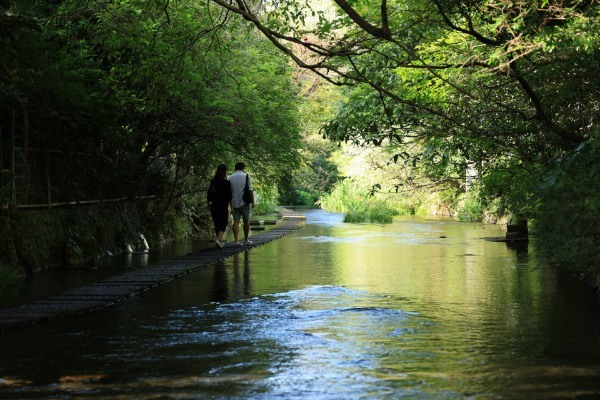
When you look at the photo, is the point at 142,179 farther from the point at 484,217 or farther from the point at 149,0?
the point at 484,217

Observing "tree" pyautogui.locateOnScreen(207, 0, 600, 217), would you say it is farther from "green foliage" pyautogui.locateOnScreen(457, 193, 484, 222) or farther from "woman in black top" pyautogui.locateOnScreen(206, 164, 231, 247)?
"green foliage" pyautogui.locateOnScreen(457, 193, 484, 222)

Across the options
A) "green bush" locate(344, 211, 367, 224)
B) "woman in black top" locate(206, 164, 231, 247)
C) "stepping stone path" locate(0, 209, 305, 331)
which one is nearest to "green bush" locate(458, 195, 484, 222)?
"green bush" locate(344, 211, 367, 224)

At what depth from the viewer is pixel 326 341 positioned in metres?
9.55

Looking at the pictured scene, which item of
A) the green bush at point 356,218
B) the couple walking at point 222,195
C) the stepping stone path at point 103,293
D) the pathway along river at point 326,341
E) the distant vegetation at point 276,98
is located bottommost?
the pathway along river at point 326,341

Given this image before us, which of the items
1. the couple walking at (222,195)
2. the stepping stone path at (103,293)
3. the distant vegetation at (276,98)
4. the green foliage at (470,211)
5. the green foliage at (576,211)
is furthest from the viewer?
the green foliage at (470,211)

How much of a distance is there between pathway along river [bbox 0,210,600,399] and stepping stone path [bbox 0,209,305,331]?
0.22m

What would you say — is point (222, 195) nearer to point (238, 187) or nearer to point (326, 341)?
point (238, 187)

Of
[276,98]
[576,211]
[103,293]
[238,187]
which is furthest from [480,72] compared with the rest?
[276,98]

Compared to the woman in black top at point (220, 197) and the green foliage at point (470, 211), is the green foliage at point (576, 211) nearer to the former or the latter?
the woman in black top at point (220, 197)

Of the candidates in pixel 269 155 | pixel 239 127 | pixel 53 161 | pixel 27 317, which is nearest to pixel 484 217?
pixel 269 155

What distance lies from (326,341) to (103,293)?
15.0ft

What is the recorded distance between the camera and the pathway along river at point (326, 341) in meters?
7.53

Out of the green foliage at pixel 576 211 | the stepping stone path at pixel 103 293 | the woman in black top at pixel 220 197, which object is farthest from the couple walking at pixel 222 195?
the green foliage at pixel 576 211

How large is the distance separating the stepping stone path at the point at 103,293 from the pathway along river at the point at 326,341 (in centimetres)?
22
